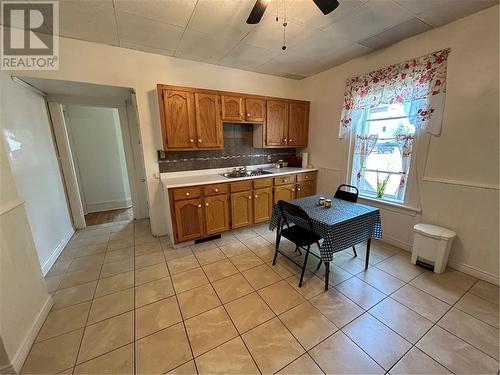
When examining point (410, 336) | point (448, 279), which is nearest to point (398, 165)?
point (448, 279)

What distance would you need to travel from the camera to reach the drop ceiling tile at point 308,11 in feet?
6.23

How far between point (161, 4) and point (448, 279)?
13.0 ft

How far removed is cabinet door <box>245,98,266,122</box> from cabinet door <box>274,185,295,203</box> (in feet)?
3.97

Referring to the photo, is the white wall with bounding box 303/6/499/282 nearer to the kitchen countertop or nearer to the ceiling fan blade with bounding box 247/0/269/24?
the kitchen countertop

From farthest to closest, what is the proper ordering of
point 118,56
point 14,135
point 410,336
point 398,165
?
point 398,165
point 118,56
point 14,135
point 410,336

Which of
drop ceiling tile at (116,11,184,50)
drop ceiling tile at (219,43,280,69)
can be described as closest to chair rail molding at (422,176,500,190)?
drop ceiling tile at (219,43,280,69)

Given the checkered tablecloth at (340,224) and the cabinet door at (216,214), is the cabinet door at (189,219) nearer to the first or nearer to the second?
the cabinet door at (216,214)

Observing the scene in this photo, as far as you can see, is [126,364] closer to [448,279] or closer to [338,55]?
[448,279]

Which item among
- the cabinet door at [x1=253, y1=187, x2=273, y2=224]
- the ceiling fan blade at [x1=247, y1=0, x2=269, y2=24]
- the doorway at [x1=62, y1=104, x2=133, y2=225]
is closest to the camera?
the ceiling fan blade at [x1=247, y1=0, x2=269, y2=24]

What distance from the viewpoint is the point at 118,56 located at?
2.64 metres

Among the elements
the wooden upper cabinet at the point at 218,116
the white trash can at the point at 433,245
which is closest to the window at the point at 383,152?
the white trash can at the point at 433,245

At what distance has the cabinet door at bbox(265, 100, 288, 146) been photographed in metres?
3.58

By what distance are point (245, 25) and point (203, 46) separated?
2.37 ft

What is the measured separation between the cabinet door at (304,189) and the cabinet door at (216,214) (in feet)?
4.78
